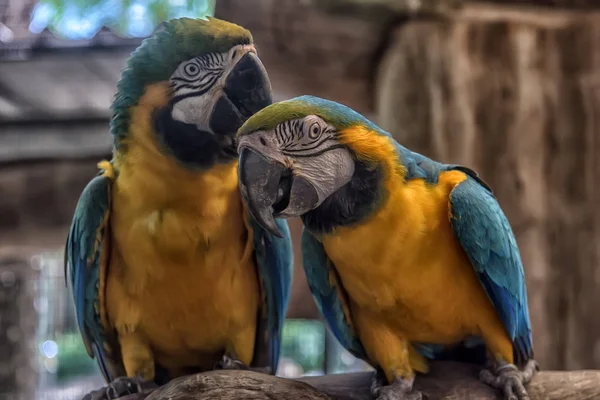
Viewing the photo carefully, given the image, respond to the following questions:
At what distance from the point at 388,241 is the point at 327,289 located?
276 mm

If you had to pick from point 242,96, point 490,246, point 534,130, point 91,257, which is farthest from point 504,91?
point 91,257

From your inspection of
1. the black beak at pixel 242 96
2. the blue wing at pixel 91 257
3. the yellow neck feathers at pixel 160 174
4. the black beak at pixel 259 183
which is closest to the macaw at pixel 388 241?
the black beak at pixel 259 183

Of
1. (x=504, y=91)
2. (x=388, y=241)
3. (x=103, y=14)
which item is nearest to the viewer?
(x=388, y=241)

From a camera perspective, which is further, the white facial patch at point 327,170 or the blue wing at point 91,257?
the blue wing at point 91,257

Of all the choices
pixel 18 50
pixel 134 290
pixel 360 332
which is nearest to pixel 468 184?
pixel 360 332

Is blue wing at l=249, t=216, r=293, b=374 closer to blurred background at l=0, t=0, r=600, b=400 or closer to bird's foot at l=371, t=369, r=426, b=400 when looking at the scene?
bird's foot at l=371, t=369, r=426, b=400

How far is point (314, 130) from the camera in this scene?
1262 millimetres

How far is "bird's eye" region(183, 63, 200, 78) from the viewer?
1424 millimetres

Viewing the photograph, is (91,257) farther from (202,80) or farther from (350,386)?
(350,386)

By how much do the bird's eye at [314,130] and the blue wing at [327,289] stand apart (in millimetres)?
352

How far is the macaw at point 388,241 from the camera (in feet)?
4.09

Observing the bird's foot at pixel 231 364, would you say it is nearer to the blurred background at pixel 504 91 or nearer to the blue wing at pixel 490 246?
the blue wing at pixel 490 246

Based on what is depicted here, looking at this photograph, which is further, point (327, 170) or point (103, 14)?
point (103, 14)

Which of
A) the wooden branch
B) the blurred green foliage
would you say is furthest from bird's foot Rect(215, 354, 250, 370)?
the blurred green foliage
